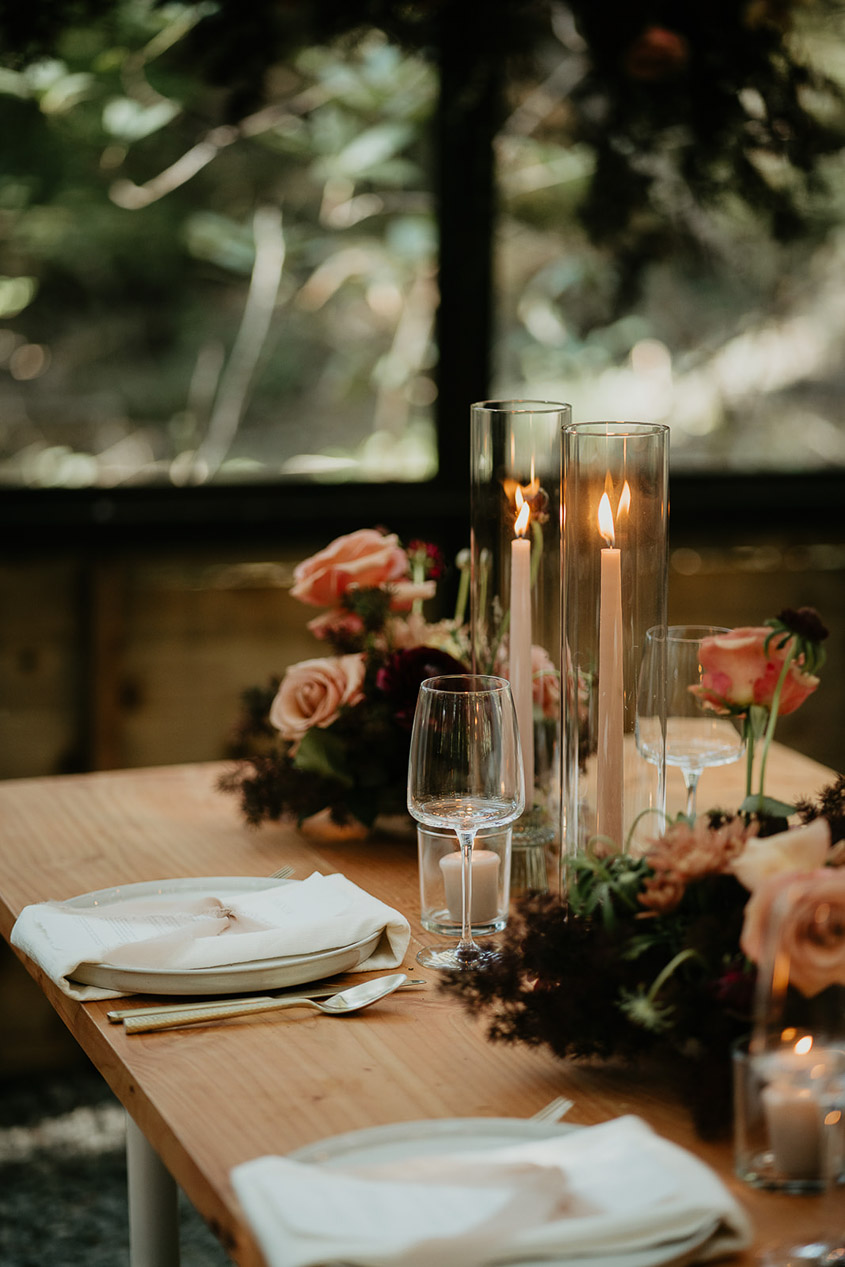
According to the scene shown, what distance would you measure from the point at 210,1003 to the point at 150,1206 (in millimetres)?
361

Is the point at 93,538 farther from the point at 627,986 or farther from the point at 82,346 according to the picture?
the point at 627,986

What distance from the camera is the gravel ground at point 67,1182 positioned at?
2.12 meters

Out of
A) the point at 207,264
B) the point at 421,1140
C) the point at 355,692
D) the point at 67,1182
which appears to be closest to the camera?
the point at 421,1140

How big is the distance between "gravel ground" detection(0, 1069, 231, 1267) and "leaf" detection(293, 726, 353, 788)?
104cm

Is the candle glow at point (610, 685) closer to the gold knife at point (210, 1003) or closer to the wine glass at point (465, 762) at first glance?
the wine glass at point (465, 762)

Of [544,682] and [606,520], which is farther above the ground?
[606,520]

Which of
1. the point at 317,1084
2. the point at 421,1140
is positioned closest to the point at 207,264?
the point at 317,1084

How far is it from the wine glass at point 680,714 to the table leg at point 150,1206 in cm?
56

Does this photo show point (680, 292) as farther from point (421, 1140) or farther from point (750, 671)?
point (421, 1140)

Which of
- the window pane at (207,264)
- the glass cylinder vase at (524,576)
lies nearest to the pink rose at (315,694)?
the glass cylinder vase at (524,576)

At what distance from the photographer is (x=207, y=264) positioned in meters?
2.56

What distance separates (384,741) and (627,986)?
1.81 ft

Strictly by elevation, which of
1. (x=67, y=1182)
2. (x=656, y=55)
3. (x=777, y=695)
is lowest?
(x=67, y=1182)

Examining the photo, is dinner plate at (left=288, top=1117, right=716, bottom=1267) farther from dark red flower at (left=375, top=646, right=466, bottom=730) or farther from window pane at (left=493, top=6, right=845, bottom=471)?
window pane at (left=493, top=6, right=845, bottom=471)
